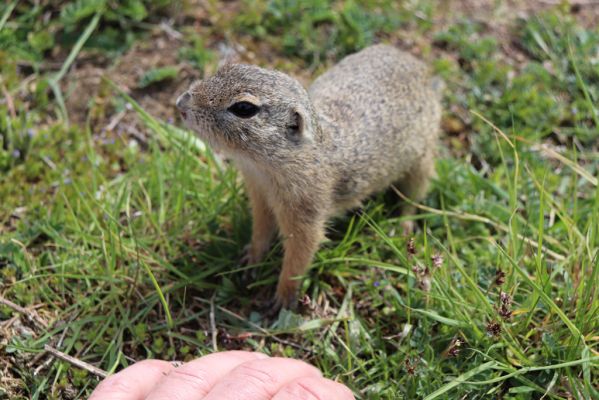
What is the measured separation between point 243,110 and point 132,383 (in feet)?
5.71

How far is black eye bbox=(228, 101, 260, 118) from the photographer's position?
390cm

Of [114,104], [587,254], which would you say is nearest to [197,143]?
[114,104]

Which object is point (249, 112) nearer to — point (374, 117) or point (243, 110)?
point (243, 110)

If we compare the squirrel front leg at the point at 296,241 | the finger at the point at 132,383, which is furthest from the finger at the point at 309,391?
the squirrel front leg at the point at 296,241

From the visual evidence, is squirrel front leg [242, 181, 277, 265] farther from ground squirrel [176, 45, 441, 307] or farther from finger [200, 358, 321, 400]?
finger [200, 358, 321, 400]

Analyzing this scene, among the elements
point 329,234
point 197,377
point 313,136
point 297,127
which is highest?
point 297,127

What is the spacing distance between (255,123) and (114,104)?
2.41 metres

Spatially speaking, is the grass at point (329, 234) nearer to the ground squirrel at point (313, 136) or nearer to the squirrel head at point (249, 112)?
the ground squirrel at point (313, 136)

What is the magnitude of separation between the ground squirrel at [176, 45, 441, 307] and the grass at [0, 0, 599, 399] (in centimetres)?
24

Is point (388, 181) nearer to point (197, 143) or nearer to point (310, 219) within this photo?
point (310, 219)

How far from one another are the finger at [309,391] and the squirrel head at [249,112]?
1.47m

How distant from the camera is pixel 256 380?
314cm

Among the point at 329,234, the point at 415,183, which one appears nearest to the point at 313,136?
the point at 329,234

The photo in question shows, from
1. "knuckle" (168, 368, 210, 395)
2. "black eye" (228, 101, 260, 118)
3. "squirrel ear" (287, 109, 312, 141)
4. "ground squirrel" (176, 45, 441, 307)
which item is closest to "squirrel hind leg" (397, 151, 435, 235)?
"ground squirrel" (176, 45, 441, 307)
